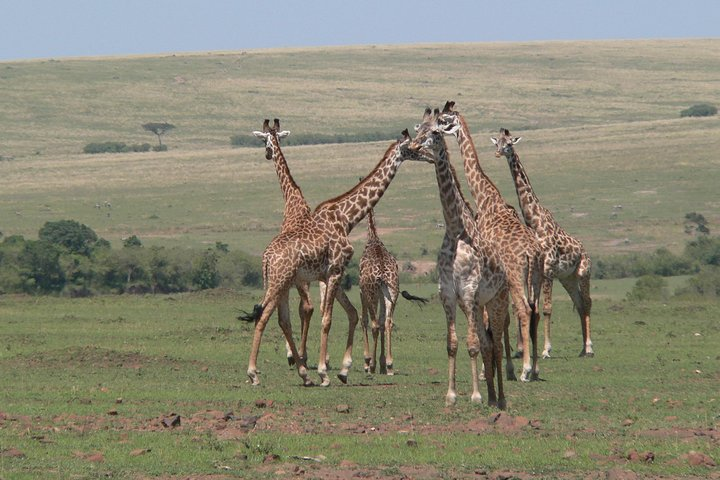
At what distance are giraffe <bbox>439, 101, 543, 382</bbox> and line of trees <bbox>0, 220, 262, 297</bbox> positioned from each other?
21.5 m

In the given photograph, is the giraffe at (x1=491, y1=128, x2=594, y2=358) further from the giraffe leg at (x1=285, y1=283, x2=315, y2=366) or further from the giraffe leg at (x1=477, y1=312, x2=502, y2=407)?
the giraffe leg at (x1=477, y1=312, x2=502, y2=407)

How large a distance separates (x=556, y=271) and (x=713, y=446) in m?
8.55

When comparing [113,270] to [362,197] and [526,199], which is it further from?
[362,197]

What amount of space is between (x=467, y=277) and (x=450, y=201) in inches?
29.2

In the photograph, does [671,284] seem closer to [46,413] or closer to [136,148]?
[46,413]

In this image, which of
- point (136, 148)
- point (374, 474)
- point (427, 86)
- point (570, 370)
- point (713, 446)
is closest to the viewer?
point (374, 474)

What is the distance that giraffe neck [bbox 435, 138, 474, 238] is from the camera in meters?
13.8

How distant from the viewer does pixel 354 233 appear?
57969 mm

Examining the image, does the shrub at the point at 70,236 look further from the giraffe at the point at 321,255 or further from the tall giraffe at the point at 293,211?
the giraffe at the point at 321,255

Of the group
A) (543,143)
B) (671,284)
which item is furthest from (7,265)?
(543,143)

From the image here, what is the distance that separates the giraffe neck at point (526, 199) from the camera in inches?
774

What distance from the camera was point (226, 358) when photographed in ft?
68.0

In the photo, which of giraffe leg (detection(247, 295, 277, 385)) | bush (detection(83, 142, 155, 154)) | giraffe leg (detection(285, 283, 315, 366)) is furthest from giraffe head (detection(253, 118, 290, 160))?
bush (detection(83, 142, 155, 154))

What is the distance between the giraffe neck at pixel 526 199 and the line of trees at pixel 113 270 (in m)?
20.0
